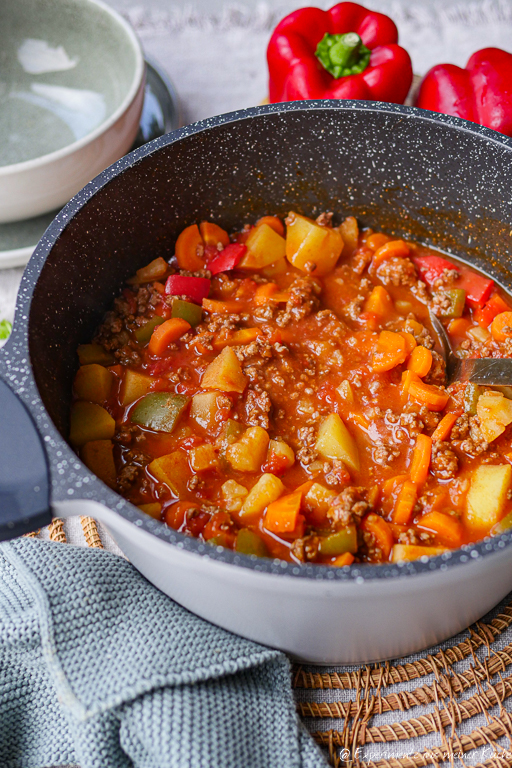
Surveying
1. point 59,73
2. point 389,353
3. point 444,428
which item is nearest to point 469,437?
point 444,428

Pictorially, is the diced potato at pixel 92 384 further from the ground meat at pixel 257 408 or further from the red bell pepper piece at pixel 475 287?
the red bell pepper piece at pixel 475 287

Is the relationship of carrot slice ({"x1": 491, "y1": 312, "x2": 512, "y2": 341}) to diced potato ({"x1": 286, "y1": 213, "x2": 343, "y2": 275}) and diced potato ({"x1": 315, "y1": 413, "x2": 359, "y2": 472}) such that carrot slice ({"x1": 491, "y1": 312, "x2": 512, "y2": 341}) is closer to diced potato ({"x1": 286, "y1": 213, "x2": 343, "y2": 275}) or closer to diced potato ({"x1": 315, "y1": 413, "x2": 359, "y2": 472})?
diced potato ({"x1": 286, "y1": 213, "x2": 343, "y2": 275})

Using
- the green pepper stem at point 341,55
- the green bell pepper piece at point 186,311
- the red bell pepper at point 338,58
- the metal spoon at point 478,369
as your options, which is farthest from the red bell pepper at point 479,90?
the green bell pepper piece at point 186,311

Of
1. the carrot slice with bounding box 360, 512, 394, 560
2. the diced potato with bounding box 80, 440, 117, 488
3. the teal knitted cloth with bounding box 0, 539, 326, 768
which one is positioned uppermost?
the carrot slice with bounding box 360, 512, 394, 560

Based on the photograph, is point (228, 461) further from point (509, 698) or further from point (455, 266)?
point (455, 266)

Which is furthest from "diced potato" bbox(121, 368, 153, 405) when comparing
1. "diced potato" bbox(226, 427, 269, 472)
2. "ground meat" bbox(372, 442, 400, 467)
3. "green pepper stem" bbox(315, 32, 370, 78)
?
"green pepper stem" bbox(315, 32, 370, 78)

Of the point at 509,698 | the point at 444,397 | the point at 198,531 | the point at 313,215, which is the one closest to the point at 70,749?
the point at 198,531

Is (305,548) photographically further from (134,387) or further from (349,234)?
(349,234)
